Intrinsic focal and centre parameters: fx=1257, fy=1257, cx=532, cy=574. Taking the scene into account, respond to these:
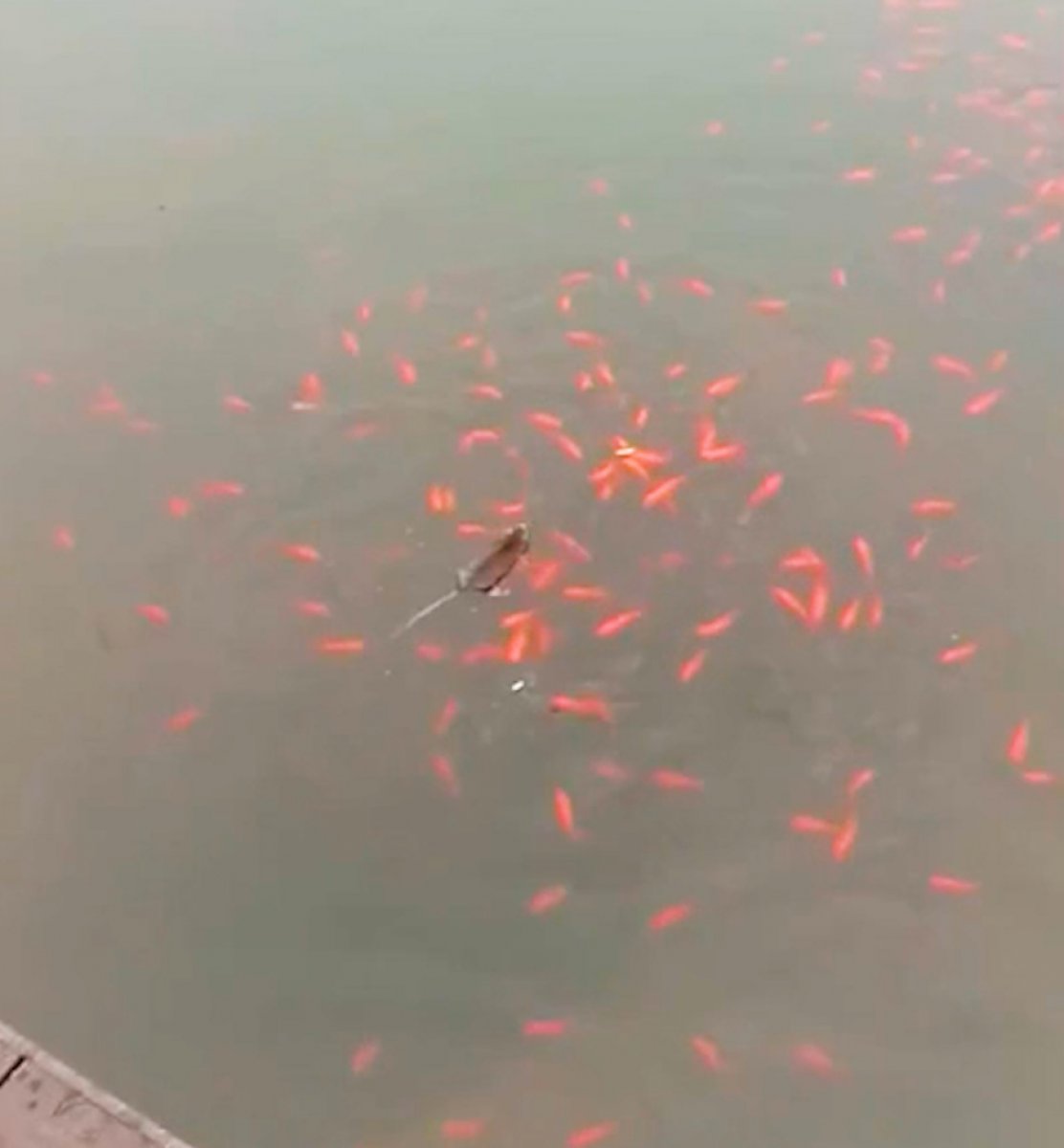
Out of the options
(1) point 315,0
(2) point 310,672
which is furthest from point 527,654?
(1) point 315,0

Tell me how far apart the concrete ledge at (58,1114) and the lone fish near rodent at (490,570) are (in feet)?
4.93

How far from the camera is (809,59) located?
5516 mm

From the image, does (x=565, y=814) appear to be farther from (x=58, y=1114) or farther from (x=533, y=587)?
(x=58, y=1114)

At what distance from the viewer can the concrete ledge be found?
231 cm

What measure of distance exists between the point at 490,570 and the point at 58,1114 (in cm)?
181

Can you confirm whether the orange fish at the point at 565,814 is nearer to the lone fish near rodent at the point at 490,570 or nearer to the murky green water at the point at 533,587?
the murky green water at the point at 533,587

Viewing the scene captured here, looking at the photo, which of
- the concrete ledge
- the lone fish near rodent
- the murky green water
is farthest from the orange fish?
the concrete ledge

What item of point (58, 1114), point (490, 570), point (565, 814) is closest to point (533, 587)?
point (490, 570)

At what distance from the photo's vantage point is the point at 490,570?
3627mm

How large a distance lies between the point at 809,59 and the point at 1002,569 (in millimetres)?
2942

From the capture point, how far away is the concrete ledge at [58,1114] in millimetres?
2312

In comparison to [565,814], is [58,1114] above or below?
above

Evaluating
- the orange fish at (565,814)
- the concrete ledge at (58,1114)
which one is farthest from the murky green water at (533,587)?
the concrete ledge at (58,1114)

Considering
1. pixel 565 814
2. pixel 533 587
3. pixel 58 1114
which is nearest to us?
pixel 58 1114
